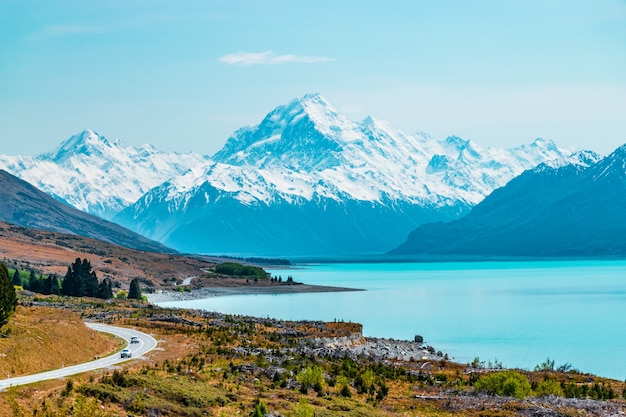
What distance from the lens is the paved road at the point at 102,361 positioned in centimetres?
4775

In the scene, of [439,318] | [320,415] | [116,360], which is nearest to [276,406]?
[320,415]

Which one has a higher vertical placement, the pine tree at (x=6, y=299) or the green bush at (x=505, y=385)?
the pine tree at (x=6, y=299)

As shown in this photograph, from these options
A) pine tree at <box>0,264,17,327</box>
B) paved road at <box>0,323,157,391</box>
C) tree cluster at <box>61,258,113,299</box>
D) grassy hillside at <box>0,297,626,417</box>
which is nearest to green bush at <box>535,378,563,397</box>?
grassy hillside at <box>0,297,626,417</box>

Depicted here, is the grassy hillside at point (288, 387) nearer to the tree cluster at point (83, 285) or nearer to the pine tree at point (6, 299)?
the pine tree at point (6, 299)

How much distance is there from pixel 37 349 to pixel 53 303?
4966 centimetres

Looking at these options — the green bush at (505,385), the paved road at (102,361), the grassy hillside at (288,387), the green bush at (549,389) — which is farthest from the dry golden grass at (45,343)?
the green bush at (549,389)

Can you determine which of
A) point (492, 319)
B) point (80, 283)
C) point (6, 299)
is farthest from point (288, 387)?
point (492, 319)

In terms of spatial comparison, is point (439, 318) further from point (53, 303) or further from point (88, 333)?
point (88, 333)

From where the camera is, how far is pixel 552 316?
147 meters

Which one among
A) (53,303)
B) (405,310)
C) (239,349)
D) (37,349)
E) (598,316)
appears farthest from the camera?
(405,310)

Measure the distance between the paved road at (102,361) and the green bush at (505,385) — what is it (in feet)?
76.9

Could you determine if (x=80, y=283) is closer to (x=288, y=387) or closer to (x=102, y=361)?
(x=102, y=361)

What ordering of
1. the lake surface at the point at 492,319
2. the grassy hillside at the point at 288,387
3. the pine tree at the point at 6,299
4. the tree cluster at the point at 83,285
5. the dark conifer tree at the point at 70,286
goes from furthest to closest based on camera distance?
1. the tree cluster at the point at 83,285
2. the dark conifer tree at the point at 70,286
3. the lake surface at the point at 492,319
4. the pine tree at the point at 6,299
5. the grassy hillside at the point at 288,387

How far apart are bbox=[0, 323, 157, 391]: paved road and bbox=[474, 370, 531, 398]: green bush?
23.5 metres
